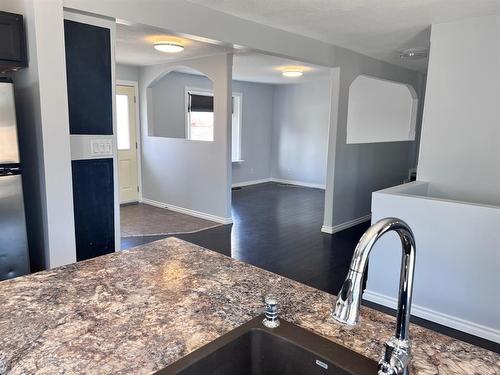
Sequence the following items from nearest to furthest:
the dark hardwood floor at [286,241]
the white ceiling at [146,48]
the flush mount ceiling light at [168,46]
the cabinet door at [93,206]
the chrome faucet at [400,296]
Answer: the chrome faucet at [400,296], the cabinet door at [93,206], the dark hardwood floor at [286,241], the white ceiling at [146,48], the flush mount ceiling light at [168,46]

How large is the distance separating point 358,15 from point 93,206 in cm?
273

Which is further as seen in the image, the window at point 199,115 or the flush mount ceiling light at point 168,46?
the window at point 199,115

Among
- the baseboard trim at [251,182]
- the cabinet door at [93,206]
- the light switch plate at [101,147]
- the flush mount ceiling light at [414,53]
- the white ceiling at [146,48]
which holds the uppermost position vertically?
the flush mount ceiling light at [414,53]

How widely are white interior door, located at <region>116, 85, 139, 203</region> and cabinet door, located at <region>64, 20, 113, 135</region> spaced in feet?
12.1

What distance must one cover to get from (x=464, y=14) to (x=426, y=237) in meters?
2.00

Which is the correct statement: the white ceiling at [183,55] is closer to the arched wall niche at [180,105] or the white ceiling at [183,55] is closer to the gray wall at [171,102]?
the arched wall niche at [180,105]

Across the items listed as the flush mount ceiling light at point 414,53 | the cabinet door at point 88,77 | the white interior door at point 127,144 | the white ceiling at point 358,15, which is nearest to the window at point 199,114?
the white interior door at point 127,144

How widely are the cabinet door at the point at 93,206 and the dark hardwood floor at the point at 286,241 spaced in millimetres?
1589

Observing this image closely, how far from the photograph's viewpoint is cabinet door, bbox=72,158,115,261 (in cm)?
266

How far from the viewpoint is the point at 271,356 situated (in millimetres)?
1054

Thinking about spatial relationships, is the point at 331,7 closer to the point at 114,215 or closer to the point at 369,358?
the point at 114,215

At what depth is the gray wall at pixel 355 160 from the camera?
16.0 feet

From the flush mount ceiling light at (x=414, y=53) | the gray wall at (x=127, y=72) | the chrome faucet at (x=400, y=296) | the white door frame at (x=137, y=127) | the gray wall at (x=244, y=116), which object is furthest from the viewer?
the gray wall at (x=244, y=116)

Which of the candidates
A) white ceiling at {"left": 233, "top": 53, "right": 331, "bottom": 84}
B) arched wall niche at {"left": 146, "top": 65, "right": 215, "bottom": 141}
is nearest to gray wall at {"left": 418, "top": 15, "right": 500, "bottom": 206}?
white ceiling at {"left": 233, "top": 53, "right": 331, "bottom": 84}
